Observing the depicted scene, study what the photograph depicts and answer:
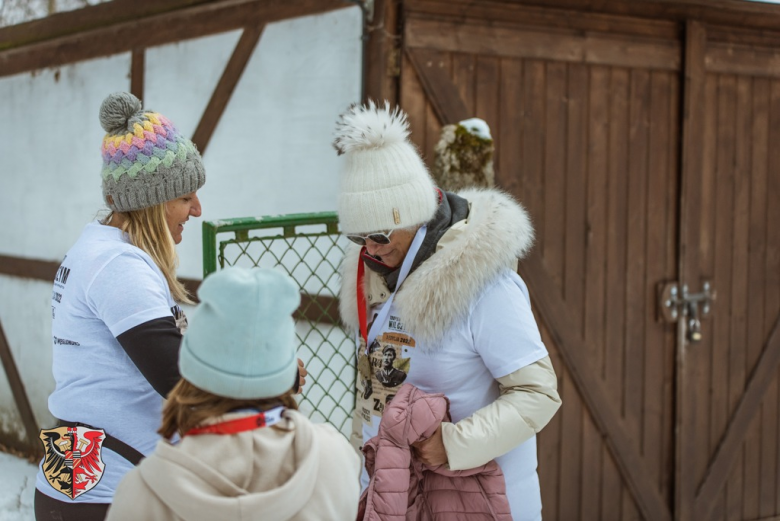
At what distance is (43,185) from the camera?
18.4 feet

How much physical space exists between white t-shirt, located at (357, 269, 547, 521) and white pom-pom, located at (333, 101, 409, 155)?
1.54 ft

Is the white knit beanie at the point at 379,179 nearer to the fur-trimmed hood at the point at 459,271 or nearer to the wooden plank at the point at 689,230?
the fur-trimmed hood at the point at 459,271

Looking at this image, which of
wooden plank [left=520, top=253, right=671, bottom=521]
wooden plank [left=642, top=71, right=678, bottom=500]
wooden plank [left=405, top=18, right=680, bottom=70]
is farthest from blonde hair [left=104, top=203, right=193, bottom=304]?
wooden plank [left=642, top=71, right=678, bottom=500]

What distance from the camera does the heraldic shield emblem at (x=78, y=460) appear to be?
1792 mm

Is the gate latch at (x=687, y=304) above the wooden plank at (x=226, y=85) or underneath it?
underneath

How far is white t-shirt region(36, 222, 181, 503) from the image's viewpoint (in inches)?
69.2

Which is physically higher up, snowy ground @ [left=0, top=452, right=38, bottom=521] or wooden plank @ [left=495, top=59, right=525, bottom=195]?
wooden plank @ [left=495, top=59, right=525, bottom=195]

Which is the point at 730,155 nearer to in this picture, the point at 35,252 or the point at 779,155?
the point at 779,155

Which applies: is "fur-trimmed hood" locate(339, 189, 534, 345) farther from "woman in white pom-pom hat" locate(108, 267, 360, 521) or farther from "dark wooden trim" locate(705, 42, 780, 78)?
"dark wooden trim" locate(705, 42, 780, 78)

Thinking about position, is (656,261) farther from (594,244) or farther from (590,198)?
(590,198)

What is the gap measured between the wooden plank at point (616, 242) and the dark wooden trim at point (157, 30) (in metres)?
1.62

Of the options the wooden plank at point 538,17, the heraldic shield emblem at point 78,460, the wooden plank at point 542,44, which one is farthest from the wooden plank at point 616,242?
the heraldic shield emblem at point 78,460

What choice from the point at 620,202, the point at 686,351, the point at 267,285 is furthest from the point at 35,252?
the point at 267,285

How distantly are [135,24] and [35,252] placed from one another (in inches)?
77.6
